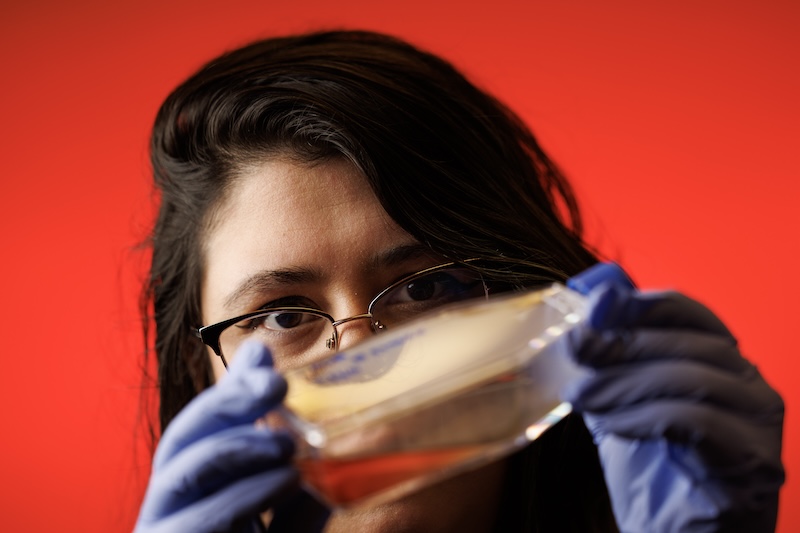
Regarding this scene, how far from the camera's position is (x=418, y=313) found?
4.43 feet

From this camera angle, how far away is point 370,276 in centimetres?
131

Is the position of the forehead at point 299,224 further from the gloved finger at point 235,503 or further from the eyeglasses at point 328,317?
the gloved finger at point 235,503

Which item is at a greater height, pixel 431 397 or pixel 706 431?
pixel 431 397

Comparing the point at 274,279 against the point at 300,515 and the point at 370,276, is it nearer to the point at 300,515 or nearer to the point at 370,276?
the point at 370,276

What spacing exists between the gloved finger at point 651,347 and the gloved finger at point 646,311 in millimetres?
10

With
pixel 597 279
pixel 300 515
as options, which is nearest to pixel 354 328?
pixel 300 515

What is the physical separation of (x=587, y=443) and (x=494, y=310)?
2.34 feet

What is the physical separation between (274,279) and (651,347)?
1.97 ft

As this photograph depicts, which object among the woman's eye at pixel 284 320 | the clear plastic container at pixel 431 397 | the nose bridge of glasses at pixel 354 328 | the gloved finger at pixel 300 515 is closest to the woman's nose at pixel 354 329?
the nose bridge of glasses at pixel 354 328

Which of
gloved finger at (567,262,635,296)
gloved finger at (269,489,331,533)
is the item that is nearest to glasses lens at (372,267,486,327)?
gloved finger at (269,489,331,533)

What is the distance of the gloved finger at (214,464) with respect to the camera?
2.93ft

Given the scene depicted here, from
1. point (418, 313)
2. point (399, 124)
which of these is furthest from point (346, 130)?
point (418, 313)

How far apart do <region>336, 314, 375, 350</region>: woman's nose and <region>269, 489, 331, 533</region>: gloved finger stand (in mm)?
237

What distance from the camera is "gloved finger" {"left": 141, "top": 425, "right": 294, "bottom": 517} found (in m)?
0.89
